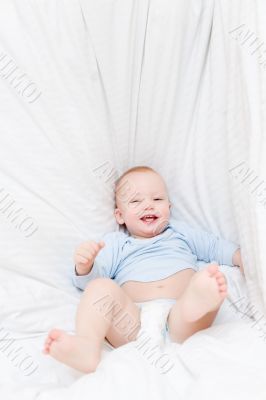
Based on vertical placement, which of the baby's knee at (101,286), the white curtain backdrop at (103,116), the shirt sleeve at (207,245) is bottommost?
the baby's knee at (101,286)

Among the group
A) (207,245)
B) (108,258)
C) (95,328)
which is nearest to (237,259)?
(207,245)

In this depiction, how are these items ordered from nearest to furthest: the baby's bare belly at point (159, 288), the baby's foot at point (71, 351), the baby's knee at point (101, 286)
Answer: the baby's foot at point (71, 351) < the baby's knee at point (101, 286) < the baby's bare belly at point (159, 288)

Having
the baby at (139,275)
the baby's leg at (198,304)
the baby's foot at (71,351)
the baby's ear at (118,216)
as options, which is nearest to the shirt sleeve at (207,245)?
the baby at (139,275)

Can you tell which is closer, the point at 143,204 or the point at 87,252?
the point at 87,252

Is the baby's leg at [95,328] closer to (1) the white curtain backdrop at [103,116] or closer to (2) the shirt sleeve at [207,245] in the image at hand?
(1) the white curtain backdrop at [103,116]

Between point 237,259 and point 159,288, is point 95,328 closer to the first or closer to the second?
point 159,288

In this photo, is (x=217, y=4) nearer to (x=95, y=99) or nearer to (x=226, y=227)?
(x=95, y=99)

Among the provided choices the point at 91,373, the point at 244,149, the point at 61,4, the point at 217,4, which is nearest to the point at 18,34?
the point at 61,4

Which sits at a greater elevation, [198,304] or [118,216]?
[118,216]

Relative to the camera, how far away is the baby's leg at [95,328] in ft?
3.39

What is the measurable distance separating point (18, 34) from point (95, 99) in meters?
0.24

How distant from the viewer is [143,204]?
55.2 inches

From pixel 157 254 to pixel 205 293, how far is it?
326 mm

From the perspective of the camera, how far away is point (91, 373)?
1002 mm
